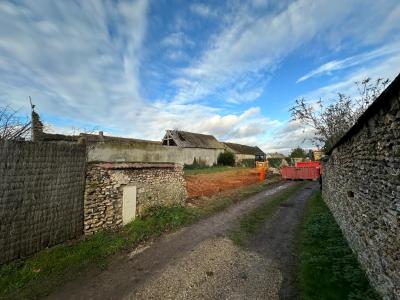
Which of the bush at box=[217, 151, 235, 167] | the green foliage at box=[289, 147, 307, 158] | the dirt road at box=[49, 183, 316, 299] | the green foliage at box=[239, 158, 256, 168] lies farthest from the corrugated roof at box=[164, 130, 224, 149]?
the dirt road at box=[49, 183, 316, 299]

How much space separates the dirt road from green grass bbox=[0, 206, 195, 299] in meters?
0.53

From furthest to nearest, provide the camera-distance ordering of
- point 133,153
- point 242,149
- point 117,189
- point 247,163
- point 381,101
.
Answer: point 242,149
point 247,163
point 133,153
point 117,189
point 381,101

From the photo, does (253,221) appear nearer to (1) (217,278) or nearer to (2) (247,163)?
(1) (217,278)

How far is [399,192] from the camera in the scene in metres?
3.58

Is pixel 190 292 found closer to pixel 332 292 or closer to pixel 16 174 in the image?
pixel 332 292

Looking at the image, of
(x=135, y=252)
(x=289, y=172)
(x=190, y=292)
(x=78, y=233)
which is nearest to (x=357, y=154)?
(x=190, y=292)

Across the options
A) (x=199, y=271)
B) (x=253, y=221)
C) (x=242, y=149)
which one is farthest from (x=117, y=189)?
(x=242, y=149)

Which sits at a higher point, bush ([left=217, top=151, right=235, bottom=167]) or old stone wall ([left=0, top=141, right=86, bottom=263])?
bush ([left=217, top=151, right=235, bottom=167])

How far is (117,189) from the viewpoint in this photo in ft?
34.5

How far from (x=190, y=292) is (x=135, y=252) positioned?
2.96 metres

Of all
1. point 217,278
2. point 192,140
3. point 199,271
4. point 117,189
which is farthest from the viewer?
point 192,140

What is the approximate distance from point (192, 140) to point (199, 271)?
39.4m

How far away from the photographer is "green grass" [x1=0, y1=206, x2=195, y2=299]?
595cm

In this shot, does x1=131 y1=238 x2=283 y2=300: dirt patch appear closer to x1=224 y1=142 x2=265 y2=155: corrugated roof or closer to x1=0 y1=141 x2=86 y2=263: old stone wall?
x1=0 y1=141 x2=86 y2=263: old stone wall
